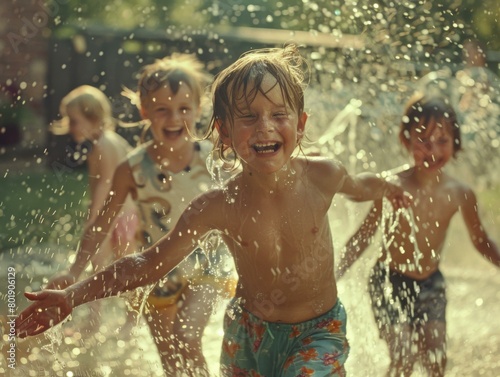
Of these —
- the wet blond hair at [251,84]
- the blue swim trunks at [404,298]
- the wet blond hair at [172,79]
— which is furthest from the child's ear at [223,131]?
the blue swim trunks at [404,298]

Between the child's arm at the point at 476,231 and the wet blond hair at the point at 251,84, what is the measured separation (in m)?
1.15

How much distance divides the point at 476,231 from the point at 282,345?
1192 millimetres

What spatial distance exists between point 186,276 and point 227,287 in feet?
0.59

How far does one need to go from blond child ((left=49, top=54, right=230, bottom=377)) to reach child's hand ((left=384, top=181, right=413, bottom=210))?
76 cm

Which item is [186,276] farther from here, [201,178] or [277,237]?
[277,237]

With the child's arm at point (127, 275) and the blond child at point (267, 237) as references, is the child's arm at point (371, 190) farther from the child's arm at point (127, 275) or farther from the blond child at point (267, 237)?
the child's arm at point (127, 275)

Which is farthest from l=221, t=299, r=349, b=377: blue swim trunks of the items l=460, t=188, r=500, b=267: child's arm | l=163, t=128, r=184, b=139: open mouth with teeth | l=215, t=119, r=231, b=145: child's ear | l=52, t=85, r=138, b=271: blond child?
l=52, t=85, r=138, b=271: blond child

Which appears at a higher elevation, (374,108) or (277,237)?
(277,237)

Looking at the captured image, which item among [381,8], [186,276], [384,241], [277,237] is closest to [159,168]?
[186,276]

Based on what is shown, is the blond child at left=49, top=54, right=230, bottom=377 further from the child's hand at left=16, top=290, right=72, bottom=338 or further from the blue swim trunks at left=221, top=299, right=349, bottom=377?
the child's hand at left=16, top=290, right=72, bottom=338

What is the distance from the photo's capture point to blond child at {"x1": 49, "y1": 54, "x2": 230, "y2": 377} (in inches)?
140

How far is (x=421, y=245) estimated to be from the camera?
3.64 meters

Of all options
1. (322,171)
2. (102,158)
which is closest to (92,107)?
(102,158)

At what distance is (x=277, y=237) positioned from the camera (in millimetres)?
2705
